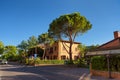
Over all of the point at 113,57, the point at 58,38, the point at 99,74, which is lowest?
the point at 99,74

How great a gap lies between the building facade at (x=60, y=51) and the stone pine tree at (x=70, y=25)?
1969cm

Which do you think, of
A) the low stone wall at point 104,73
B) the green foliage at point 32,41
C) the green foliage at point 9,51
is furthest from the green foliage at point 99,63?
the green foliage at point 9,51

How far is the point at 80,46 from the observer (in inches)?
2778

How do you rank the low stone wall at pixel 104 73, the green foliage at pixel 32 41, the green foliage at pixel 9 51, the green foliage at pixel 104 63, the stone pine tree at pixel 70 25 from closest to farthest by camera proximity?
the low stone wall at pixel 104 73 < the green foliage at pixel 104 63 < the stone pine tree at pixel 70 25 < the green foliage at pixel 32 41 < the green foliage at pixel 9 51

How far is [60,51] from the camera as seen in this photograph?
67688mm

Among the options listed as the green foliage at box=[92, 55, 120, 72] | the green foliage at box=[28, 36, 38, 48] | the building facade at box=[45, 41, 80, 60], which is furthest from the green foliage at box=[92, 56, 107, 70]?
the green foliage at box=[28, 36, 38, 48]

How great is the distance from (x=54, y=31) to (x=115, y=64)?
2864cm

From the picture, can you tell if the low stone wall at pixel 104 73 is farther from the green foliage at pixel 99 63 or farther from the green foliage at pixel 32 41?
the green foliage at pixel 32 41

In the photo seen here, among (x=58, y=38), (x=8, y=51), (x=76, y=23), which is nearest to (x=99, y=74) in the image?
(x=76, y=23)

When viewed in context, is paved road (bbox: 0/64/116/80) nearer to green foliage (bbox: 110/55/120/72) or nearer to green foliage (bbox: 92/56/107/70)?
green foliage (bbox: 92/56/107/70)

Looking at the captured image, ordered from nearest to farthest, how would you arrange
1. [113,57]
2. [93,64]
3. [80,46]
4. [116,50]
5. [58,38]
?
[116,50] → [113,57] → [93,64] → [58,38] → [80,46]

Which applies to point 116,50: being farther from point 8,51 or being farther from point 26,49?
point 8,51

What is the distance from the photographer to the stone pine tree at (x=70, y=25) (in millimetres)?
43375

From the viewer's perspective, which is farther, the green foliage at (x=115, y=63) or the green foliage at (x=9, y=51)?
the green foliage at (x=9, y=51)
